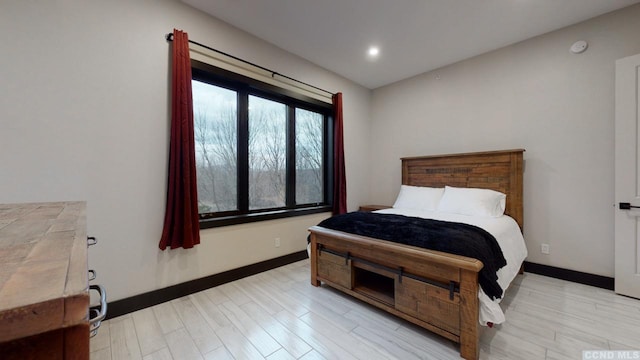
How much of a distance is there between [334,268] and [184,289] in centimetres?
143

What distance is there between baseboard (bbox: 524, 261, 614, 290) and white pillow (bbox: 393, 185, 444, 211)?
120 cm

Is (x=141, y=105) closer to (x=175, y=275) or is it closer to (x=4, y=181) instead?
(x=4, y=181)

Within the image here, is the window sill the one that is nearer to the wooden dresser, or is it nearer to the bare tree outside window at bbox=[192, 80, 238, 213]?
the bare tree outside window at bbox=[192, 80, 238, 213]

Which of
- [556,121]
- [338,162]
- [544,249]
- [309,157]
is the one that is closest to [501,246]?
[544,249]

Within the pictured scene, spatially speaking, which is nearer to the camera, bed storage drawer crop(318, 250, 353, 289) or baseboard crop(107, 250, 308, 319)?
baseboard crop(107, 250, 308, 319)

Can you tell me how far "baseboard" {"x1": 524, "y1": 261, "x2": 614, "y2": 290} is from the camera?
2.39m

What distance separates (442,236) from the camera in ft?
5.82

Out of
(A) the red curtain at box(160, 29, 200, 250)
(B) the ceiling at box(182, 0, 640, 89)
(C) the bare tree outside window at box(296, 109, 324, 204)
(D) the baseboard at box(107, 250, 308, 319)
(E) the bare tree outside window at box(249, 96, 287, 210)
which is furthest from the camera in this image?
(C) the bare tree outside window at box(296, 109, 324, 204)

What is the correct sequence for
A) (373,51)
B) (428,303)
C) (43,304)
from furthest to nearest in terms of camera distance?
(373,51), (428,303), (43,304)

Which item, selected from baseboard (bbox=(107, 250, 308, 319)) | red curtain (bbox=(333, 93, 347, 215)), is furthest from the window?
baseboard (bbox=(107, 250, 308, 319))

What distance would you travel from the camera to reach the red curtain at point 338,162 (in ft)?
12.0

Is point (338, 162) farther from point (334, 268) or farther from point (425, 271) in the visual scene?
point (425, 271)

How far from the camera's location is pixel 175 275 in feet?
7.38

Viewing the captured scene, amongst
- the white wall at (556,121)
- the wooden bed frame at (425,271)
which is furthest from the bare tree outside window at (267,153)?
the white wall at (556,121)
